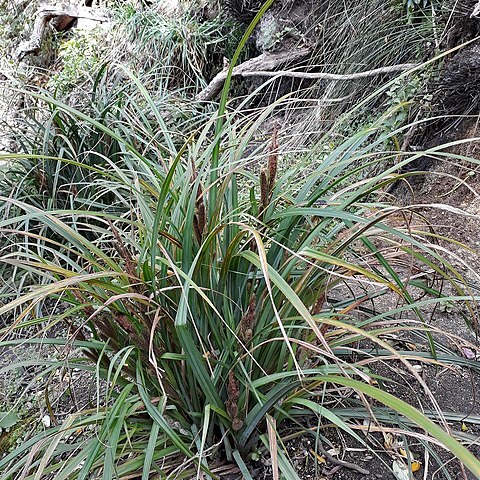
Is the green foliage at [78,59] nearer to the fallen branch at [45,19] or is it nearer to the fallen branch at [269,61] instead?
the fallen branch at [45,19]

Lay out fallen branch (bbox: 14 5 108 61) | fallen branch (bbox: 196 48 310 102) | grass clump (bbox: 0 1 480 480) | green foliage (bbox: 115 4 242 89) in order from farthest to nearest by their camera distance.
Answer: fallen branch (bbox: 14 5 108 61) → green foliage (bbox: 115 4 242 89) → fallen branch (bbox: 196 48 310 102) → grass clump (bbox: 0 1 480 480)

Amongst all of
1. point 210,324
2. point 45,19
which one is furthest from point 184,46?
point 210,324

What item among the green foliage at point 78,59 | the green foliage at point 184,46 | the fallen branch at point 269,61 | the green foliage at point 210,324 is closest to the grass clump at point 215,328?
the green foliage at point 210,324

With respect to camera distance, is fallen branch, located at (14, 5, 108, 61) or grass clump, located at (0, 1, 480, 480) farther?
fallen branch, located at (14, 5, 108, 61)

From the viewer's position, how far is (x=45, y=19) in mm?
4750

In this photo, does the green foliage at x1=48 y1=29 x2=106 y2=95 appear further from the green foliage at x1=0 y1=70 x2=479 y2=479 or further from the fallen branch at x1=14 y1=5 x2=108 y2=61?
the green foliage at x1=0 y1=70 x2=479 y2=479

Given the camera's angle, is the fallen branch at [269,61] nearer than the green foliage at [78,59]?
Yes

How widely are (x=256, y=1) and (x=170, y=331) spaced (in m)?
2.94

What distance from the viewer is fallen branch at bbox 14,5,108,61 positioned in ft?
15.4

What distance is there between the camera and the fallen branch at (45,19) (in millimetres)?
4703

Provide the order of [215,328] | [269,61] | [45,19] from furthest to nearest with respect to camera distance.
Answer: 1. [45,19]
2. [269,61]
3. [215,328]

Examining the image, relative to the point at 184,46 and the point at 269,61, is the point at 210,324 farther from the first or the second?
the point at 184,46

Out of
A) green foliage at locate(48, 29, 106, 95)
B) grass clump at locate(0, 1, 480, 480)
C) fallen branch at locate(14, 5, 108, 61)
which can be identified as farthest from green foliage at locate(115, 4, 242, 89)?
grass clump at locate(0, 1, 480, 480)

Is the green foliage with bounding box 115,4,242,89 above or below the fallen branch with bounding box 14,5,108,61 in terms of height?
below
